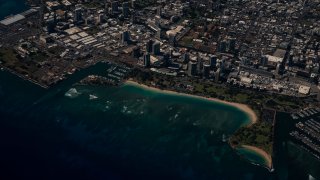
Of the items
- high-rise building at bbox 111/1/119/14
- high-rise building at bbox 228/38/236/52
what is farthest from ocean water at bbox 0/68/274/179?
high-rise building at bbox 111/1/119/14

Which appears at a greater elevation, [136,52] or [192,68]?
[192,68]

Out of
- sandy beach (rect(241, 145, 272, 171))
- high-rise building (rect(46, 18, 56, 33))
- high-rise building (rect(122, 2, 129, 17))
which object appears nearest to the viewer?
sandy beach (rect(241, 145, 272, 171))

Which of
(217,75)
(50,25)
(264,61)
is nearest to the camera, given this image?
(217,75)

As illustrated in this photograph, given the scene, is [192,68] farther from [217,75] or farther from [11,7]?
[11,7]

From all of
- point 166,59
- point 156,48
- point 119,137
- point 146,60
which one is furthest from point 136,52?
point 119,137

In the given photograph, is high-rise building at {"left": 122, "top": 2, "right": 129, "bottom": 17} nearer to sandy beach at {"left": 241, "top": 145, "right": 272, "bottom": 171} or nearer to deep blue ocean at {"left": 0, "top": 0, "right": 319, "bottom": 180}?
deep blue ocean at {"left": 0, "top": 0, "right": 319, "bottom": 180}

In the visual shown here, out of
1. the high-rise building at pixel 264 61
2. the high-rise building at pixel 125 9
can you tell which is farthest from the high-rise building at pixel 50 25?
the high-rise building at pixel 264 61
